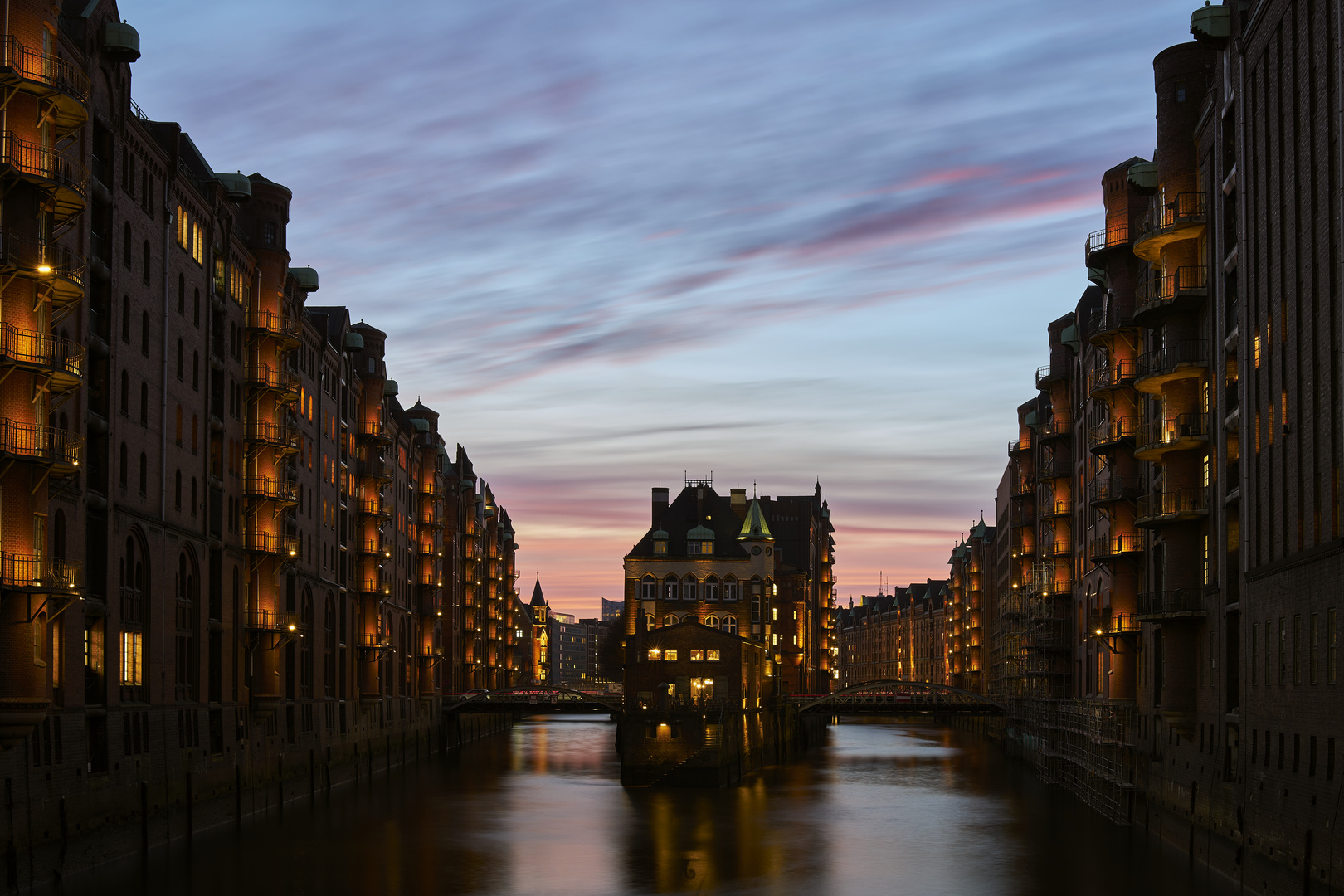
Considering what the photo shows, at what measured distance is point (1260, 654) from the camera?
45.0 metres

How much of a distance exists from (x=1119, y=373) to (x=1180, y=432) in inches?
401

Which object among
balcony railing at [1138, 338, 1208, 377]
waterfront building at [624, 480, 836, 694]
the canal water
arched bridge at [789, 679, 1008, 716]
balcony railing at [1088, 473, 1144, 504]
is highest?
balcony railing at [1138, 338, 1208, 377]

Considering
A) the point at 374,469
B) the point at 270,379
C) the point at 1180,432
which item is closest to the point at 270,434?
the point at 270,379

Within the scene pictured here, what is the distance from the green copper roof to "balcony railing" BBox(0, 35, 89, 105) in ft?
332

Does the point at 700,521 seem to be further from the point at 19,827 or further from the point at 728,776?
the point at 19,827

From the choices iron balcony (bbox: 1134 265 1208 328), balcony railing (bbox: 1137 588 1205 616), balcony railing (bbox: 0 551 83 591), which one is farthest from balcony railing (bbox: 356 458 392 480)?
iron balcony (bbox: 1134 265 1208 328)

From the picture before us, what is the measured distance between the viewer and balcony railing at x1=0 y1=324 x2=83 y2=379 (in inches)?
1635

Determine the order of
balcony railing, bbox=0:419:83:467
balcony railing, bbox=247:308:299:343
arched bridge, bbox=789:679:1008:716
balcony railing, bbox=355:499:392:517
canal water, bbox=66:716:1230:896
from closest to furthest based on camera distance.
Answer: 1. balcony railing, bbox=0:419:83:467
2. canal water, bbox=66:716:1230:896
3. balcony railing, bbox=247:308:299:343
4. balcony railing, bbox=355:499:392:517
5. arched bridge, bbox=789:679:1008:716

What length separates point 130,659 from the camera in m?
54.3

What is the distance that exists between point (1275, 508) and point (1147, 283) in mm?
15409

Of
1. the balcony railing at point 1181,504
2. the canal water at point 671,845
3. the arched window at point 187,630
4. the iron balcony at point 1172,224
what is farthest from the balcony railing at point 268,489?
the iron balcony at point 1172,224

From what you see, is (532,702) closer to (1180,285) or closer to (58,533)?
(58,533)

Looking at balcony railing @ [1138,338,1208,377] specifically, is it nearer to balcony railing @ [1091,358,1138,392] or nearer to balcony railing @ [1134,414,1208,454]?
balcony railing @ [1134,414,1208,454]

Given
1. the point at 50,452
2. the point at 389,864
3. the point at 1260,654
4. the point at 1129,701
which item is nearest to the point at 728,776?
the point at 1129,701
